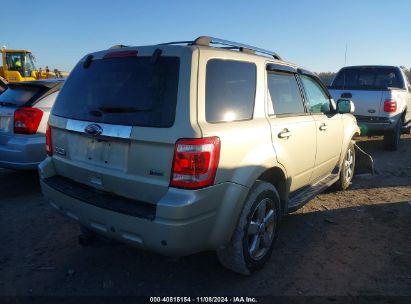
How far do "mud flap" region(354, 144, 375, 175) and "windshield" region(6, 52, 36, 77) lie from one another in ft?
65.8

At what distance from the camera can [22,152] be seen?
15.9 ft

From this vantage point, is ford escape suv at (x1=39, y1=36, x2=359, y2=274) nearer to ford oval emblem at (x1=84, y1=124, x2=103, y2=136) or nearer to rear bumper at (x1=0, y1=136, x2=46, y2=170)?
ford oval emblem at (x1=84, y1=124, x2=103, y2=136)

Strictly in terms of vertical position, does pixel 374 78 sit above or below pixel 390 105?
above

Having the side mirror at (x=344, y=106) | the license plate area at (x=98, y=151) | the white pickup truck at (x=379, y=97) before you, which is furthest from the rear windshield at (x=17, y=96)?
the white pickup truck at (x=379, y=97)

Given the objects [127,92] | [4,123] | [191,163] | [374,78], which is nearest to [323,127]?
[191,163]

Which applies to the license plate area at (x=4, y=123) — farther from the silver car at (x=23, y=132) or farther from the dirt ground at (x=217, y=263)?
the dirt ground at (x=217, y=263)

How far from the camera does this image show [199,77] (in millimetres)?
2574

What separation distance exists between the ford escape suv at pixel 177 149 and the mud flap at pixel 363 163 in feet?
10.5

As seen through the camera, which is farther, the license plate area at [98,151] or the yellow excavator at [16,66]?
the yellow excavator at [16,66]

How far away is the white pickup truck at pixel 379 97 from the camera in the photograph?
8258 mm

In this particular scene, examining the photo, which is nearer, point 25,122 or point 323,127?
point 323,127

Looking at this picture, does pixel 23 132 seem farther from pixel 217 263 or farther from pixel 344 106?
pixel 344 106

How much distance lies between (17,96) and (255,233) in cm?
408

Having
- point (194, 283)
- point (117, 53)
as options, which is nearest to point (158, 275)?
point (194, 283)
